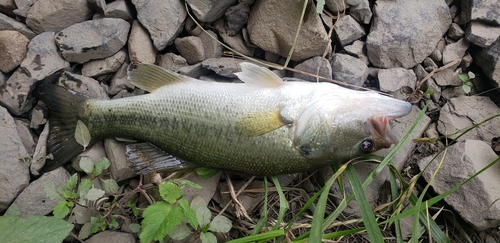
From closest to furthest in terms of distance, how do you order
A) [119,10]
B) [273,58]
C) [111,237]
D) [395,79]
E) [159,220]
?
[159,220] → [111,237] → [119,10] → [395,79] → [273,58]

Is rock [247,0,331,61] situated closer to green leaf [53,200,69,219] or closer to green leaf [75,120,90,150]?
green leaf [75,120,90,150]

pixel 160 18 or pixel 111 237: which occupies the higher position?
pixel 160 18

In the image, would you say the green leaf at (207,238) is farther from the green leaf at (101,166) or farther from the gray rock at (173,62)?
the gray rock at (173,62)

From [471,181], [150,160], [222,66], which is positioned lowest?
[150,160]

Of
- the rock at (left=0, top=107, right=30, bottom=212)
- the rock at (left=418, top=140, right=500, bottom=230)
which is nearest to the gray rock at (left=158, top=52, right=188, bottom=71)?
the rock at (left=0, top=107, right=30, bottom=212)

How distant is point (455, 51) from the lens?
11.6 feet

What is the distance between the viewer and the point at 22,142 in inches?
130

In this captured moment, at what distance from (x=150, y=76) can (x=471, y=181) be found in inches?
110

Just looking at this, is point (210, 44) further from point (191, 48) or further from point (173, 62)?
point (173, 62)

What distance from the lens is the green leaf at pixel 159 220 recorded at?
2629mm

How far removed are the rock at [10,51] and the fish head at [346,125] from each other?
241cm

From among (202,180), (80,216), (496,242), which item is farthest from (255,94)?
(496,242)

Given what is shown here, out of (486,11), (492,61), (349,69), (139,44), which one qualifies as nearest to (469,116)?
(492,61)

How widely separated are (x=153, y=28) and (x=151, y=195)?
145 cm
